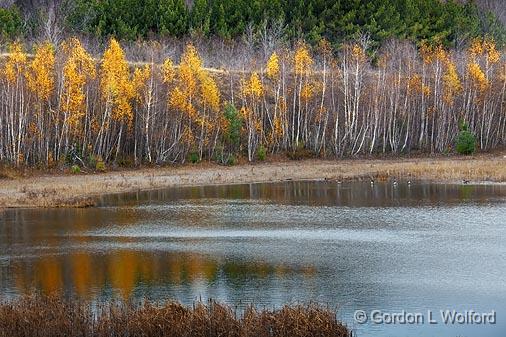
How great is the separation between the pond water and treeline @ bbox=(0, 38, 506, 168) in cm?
1671

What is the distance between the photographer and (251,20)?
8688 cm

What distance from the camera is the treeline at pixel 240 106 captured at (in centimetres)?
5650

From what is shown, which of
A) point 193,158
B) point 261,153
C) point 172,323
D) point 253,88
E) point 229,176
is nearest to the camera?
point 172,323

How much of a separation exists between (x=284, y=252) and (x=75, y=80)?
111ft

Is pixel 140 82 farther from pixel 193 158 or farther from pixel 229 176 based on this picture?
pixel 229 176

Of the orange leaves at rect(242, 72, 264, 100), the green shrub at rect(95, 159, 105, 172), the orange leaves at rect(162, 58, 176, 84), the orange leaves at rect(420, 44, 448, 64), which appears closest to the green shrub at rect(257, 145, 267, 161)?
the orange leaves at rect(242, 72, 264, 100)

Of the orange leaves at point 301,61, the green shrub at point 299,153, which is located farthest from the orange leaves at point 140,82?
the orange leaves at point 301,61

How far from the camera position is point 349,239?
94.9 feet

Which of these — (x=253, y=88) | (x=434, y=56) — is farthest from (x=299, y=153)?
(x=434, y=56)

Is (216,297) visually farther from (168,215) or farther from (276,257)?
(168,215)

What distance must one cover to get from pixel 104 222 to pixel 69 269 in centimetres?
910

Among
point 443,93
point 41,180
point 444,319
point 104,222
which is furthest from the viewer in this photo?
point 443,93

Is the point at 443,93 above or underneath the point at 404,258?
above

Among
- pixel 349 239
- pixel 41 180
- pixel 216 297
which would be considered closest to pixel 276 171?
pixel 41 180
